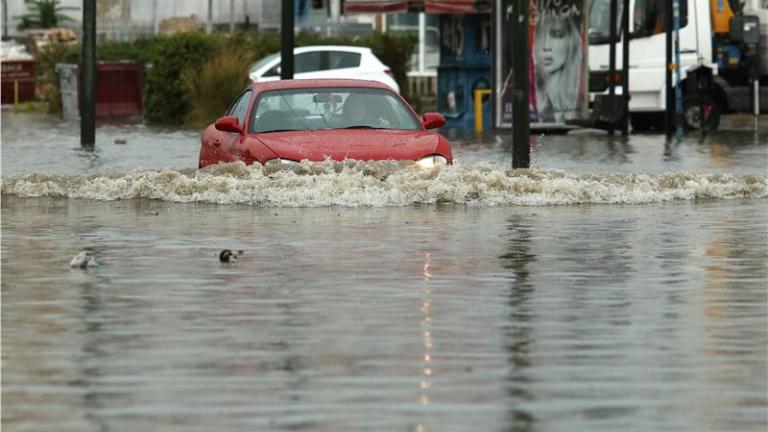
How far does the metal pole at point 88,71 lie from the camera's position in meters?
32.4

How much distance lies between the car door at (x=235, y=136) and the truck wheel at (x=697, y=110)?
17728 millimetres

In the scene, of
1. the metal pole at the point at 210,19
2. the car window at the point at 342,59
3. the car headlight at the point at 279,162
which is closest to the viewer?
the car headlight at the point at 279,162

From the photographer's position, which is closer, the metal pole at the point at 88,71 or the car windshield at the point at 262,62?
the metal pole at the point at 88,71

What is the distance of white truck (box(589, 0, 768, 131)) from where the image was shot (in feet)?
131

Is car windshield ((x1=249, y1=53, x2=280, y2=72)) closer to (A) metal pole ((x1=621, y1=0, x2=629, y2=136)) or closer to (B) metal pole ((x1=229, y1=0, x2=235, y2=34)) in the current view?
(A) metal pole ((x1=621, y1=0, x2=629, y2=136))

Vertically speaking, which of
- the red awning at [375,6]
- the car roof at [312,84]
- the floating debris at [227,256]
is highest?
the red awning at [375,6]

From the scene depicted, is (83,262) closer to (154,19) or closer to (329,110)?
(329,110)

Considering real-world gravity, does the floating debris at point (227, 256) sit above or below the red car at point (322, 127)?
below

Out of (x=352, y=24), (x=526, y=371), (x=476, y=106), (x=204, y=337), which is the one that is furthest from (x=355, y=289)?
(x=352, y=24)

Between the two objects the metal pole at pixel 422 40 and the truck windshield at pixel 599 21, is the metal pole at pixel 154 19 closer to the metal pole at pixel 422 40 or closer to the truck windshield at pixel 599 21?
the metal pole at pixel 422 40

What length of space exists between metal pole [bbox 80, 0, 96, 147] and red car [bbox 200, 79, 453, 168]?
9829 millimetres

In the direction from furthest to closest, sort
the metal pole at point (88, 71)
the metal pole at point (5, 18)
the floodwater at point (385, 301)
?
the metal pole at point (5, 18) → the metal pole at point (88, 71) → the floodwater at point (385, 301)

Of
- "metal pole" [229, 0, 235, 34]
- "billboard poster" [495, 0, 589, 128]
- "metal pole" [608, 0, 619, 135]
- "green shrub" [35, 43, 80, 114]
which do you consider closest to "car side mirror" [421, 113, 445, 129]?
"metal pole" [608, 0, 619, 135]

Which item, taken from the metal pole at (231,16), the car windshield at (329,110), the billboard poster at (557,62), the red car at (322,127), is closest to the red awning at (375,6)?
the billboard poster at (557,62)
